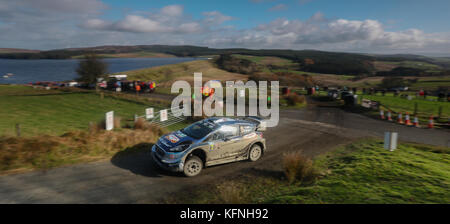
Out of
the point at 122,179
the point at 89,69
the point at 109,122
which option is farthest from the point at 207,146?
the point at 89,69

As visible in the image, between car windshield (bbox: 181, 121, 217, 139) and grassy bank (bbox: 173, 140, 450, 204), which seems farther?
car windshield (bbox: 181, 121, 217, 139)

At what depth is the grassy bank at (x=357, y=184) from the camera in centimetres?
685

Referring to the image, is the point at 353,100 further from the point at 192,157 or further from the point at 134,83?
the point at 134,83

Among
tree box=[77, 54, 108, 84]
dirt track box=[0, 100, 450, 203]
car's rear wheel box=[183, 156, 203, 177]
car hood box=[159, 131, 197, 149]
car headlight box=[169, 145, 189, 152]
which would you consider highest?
tree box=[77, 54, 108, 84]

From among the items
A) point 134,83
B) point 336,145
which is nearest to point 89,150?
point 336,145

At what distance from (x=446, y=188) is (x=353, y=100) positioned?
2334cm

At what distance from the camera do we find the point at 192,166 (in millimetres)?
9445

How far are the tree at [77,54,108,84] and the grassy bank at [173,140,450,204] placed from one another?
122 ft

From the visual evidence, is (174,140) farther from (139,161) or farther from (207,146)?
(139,161)

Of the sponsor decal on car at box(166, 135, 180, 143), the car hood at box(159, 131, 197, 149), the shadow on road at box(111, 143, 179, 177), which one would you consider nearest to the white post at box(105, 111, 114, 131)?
the shadow on road at box(111, 143, 179, 177)

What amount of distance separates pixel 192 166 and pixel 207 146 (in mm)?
935

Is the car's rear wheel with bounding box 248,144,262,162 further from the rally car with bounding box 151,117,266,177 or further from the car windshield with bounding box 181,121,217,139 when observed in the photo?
the car windshield with bounding box 181,121,217,139

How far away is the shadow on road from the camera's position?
31.9ft

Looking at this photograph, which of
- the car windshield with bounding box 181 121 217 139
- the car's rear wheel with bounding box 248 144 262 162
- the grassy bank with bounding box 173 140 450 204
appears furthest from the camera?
the car's rear wheel with bounding box 248 144 262 162
